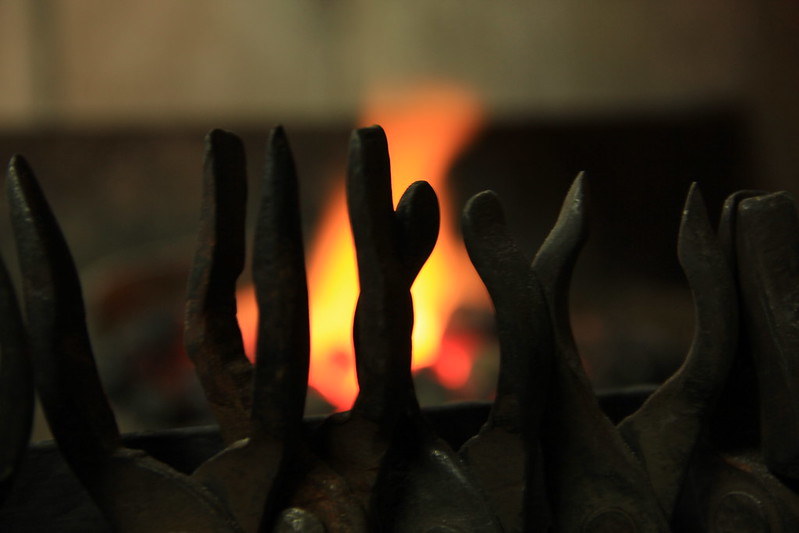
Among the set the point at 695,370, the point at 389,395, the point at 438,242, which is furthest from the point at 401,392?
the point at 438,242

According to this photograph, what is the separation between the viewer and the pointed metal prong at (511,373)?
0.39 m

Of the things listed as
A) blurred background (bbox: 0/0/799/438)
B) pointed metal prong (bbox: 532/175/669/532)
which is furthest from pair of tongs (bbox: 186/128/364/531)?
blurred background (bbox: 0/0/799/438)

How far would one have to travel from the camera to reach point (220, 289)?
1.29 ft

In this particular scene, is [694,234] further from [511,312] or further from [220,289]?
[220,289]

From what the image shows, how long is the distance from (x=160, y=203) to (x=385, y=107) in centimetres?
46

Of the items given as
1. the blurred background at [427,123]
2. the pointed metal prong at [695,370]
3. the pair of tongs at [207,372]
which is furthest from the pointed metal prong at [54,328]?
the blurred background at [427,123]

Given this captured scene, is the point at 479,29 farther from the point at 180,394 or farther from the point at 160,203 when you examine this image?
the point at 180,394

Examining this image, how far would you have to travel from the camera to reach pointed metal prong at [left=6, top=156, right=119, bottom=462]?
0.37 meters

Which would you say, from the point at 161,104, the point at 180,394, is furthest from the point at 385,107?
the point at 180,394

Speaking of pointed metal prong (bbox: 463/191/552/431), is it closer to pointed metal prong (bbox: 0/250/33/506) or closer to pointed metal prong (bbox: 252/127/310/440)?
pointed metal prong (bbox: 252/127/310/440)

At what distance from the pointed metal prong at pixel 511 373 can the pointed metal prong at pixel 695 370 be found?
0.06 meters

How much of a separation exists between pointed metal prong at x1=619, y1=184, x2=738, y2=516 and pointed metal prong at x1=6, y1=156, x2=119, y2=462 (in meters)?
0.25

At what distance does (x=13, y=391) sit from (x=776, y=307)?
0.32m

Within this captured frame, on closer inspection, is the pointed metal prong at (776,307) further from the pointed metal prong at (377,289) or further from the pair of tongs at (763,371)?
the pointed metal prong at (377,289)
